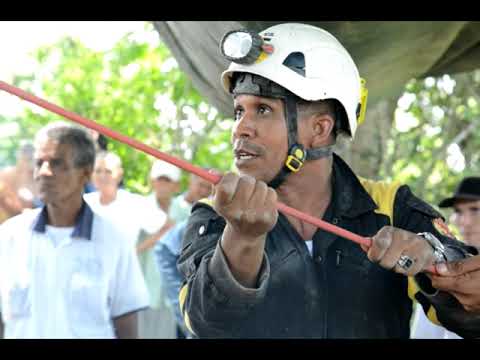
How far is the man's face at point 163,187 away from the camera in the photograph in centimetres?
1022

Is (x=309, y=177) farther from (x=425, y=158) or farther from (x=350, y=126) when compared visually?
(x=425, y=158)

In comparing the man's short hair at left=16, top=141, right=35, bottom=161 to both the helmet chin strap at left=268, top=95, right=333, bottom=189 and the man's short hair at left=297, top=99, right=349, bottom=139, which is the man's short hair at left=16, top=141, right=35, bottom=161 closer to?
the man's short hair at left=297, top=99, right=349, bottom=139

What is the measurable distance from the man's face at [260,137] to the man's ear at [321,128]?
0.66 ft

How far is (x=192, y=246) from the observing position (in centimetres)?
434

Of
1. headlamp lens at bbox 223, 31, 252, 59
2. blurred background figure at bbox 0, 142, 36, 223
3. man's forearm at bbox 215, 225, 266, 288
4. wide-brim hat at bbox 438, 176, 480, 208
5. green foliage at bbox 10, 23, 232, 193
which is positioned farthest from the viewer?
green foliage at bbox 10, 23, 232, 193

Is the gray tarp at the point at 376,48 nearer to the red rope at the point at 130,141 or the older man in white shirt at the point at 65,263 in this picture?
the older man in white shirt at the point at 65,263

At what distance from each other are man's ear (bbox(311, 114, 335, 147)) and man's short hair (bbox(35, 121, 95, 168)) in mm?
2234

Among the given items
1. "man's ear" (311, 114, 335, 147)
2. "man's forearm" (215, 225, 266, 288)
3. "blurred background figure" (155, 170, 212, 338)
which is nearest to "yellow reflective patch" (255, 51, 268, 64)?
"man's ear" (311, 114, 335, 147)

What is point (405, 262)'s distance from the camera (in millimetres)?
3920

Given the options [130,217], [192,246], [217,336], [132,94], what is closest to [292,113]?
[192,246]

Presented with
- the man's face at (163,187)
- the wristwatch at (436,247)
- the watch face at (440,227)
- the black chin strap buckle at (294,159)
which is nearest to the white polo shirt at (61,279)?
the black chin strap buckle at (294,159)

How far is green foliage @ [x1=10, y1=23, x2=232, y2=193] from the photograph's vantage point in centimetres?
1280

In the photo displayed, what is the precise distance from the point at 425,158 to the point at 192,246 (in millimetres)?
8681

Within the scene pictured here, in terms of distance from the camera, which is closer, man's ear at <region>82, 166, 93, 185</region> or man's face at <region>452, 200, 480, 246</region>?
man's ear at <region>82, 166, 93, 185</region>
